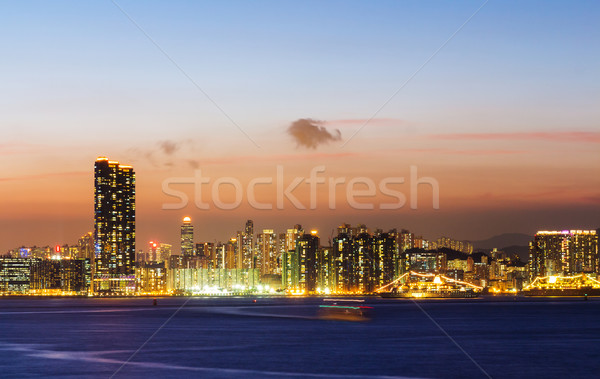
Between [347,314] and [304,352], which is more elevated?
[304,352]

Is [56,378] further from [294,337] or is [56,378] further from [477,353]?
[294,337]

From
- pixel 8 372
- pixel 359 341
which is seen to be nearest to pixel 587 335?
pixel 359 341

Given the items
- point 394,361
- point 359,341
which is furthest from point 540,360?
point 359,341

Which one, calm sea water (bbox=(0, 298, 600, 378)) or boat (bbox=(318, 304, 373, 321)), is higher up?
calm sea water (bbox=(0, 298, 600, 378))

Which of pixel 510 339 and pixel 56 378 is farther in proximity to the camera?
pixel 510 339

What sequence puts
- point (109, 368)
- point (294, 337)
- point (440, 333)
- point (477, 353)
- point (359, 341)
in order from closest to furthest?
point (109, 368), point (477, 353), point (359, 341), point (294, 337), point (440, 333)

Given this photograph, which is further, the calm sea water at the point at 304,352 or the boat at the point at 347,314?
the boat at the point at 347,314

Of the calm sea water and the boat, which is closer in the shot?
the calm sea water

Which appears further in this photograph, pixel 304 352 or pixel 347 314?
pixel 347 314

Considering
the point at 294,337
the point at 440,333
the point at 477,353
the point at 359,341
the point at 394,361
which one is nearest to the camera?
the point at 394,361

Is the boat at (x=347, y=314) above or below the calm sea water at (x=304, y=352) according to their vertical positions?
below

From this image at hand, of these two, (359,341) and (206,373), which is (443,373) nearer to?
(206,373)
